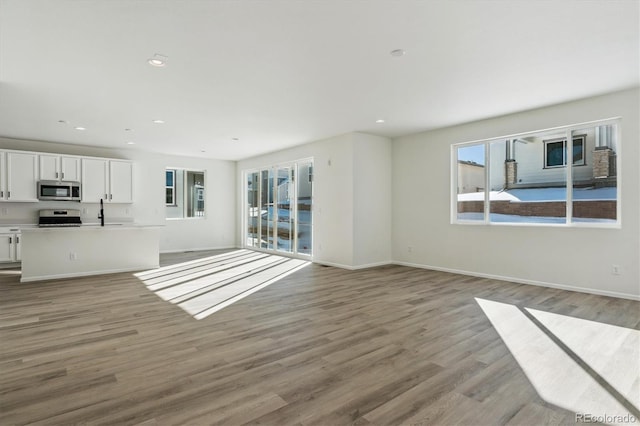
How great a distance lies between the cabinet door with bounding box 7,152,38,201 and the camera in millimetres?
6871

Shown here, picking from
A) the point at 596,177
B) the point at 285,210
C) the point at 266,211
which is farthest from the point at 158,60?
the point at 266,211

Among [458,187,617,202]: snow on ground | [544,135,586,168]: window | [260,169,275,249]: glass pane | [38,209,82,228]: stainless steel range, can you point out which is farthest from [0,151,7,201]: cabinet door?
[544,135,586,168]: window

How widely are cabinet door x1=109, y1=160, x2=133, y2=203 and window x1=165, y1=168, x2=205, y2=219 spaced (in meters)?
1.27

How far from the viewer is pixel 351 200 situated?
660cm

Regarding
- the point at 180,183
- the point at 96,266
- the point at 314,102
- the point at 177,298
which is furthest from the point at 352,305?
the point at 180,183

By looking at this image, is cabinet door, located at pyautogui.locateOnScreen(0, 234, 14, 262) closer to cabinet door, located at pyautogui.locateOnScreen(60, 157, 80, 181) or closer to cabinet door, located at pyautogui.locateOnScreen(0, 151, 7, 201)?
cabinet door, located at pyautogui.locateOnScreen(0, 151, 7, 201)

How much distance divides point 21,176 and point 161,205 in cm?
288

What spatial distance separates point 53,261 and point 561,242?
8.10m

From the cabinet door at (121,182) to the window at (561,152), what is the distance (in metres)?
8.70

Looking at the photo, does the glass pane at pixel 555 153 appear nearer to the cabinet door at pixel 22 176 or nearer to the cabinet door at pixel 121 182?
the cabinet door at pixel 121 182

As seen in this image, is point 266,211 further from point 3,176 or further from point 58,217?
point 3,176

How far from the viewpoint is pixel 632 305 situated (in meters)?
4.05

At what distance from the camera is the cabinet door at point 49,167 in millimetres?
7164

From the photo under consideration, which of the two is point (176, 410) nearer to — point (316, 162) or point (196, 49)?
point (196, 49)
